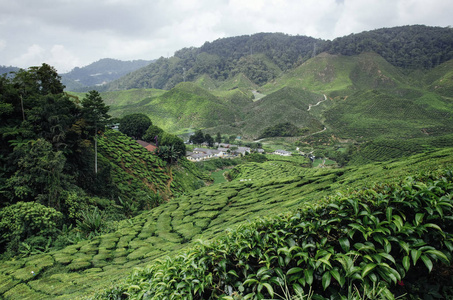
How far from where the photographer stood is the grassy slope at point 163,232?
27.5 feet

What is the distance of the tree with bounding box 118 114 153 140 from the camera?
52031mm

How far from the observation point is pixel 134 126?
171 ft

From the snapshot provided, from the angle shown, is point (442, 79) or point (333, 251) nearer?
point (333, 251)

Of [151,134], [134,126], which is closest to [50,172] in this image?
[151,134]

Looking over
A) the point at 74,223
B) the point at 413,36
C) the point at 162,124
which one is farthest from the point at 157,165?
the point at 413,36

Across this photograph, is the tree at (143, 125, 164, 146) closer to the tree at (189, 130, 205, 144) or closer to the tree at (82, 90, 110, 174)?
the tree at (82, 90, 110, 174)

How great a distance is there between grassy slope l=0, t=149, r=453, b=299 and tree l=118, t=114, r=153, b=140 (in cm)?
3888

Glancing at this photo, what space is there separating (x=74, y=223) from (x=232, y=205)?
34.6ft

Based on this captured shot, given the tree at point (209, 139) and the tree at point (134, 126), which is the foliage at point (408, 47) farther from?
the tree at point (134, 126)

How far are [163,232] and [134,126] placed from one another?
43931 millimetres

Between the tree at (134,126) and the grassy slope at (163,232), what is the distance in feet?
128

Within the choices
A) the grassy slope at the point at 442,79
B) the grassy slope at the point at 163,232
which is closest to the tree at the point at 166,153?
the grassy slope at the point at 163,232

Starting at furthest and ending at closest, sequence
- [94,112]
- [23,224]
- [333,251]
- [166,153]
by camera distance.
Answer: [166,153] < [94,112] < [23,224] < [333,251]

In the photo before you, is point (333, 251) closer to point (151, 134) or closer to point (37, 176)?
point (37, 176)
